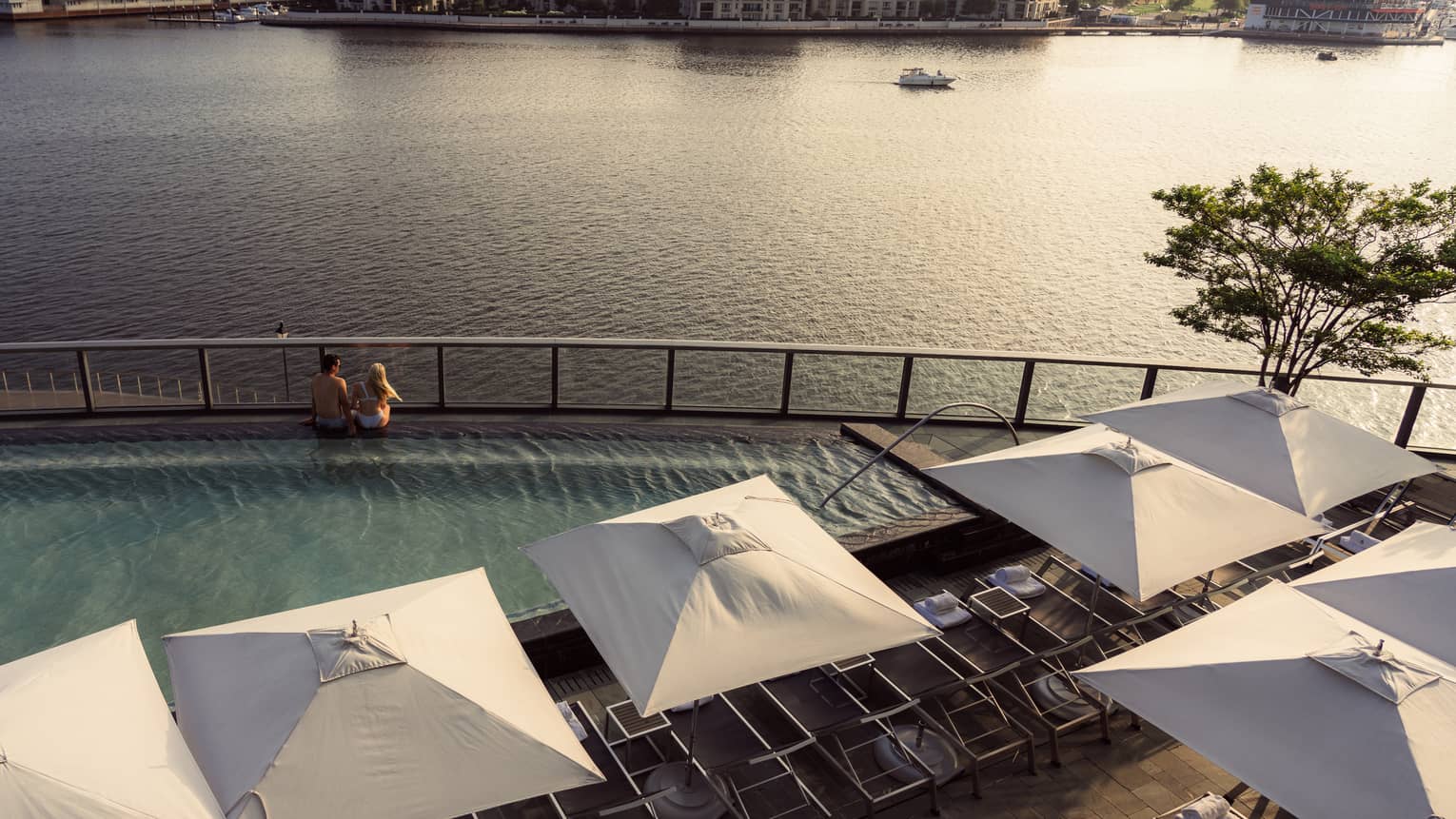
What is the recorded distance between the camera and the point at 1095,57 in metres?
134

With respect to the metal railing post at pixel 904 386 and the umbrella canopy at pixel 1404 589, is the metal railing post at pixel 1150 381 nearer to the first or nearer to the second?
the metal railing post at pixel 904 386

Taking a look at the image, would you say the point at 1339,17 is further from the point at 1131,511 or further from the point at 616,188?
the point at 1131,511

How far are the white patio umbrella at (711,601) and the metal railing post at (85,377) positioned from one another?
836cm

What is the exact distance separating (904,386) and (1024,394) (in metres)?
1.82

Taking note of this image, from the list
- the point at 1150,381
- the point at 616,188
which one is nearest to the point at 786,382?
the point at 1150,381

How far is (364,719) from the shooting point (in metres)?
5.71

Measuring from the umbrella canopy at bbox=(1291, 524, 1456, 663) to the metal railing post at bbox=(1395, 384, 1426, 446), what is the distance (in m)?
5.93

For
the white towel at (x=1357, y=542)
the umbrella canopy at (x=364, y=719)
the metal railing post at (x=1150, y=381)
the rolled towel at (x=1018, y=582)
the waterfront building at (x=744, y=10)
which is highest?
the waterfront building at (x=744, y=10)

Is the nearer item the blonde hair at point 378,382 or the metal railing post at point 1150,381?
the blonde hair at point 378,382

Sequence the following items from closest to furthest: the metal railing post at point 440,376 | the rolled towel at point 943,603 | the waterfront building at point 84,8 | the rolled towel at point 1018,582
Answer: the rolled towel at point 943,603
the rolled towel at point 1018,582
the metal railing post at point 440,376
the waterfront building at point 84,8

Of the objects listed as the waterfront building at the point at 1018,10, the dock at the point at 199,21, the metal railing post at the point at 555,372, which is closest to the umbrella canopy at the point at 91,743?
the metal railing post at the point at 555,372

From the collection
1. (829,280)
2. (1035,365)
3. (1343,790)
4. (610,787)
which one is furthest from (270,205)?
(1343,790)

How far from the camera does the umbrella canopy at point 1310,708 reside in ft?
19.1

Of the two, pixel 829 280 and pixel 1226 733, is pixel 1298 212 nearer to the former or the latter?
pixel 1226 733
